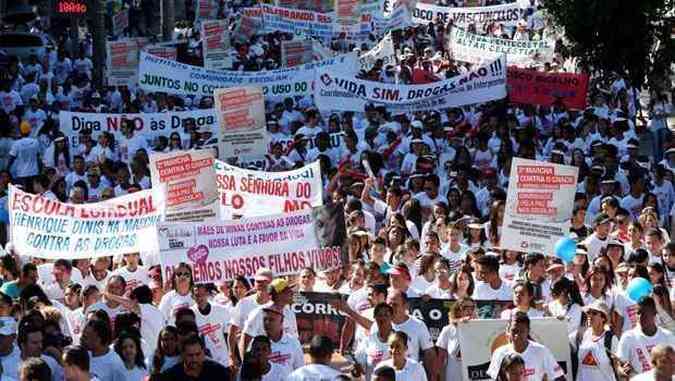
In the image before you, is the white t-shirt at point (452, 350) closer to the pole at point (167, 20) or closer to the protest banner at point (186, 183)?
the protest banner at point (186, 183)

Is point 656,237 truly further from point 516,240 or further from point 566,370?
point 566,370

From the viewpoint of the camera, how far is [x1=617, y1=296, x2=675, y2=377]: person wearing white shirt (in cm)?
1182

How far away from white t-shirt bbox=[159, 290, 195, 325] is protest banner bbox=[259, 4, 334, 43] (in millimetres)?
20256

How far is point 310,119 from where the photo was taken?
76.6 feet

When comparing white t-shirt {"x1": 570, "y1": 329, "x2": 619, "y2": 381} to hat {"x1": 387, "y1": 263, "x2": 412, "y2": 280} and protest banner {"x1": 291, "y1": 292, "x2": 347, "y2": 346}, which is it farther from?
protest banner {"x1": 291, "y1": 292, "x2": 347, "y2": 346}

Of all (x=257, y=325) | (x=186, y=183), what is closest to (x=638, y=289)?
(x=257, y=325)

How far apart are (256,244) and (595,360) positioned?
315cm

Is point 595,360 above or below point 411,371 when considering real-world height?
below

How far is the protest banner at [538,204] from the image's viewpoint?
15.2 meters

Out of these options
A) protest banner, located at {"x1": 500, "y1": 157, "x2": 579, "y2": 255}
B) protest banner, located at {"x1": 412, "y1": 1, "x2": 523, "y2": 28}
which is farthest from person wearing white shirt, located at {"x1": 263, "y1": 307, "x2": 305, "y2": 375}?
protest banner, located at {"x1": 412, "y1": 1, "x2": 523, "y2": 28}

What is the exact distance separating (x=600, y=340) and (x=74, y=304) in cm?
385

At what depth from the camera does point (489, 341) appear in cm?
1216

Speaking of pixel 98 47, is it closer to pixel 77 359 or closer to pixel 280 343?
pixel 280 343

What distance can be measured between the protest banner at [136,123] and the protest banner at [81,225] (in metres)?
7.23
